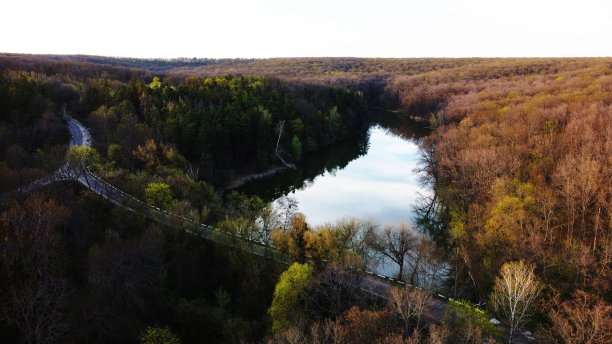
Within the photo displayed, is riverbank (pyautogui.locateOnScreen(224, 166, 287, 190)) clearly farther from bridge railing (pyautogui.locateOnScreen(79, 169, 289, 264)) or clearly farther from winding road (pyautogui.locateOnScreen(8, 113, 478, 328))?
bridge railing (pyautogui.locateOnScreen(79, 169, 289, 264))

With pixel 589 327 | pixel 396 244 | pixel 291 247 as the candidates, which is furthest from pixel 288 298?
pixel 589 327

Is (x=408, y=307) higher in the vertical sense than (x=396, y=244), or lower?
higher

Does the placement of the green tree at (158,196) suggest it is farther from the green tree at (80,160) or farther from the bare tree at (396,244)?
the bare tree at (396,244)

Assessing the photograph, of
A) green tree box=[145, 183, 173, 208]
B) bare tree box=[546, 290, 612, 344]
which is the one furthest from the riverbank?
bare tree box=[546, 290, 612, 344]

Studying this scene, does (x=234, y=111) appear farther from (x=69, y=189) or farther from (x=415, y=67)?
(x=415, y=67)

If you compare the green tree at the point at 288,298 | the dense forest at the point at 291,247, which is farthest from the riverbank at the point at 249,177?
the green tree at the point at 288,298

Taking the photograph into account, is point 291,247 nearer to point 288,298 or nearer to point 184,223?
point 288,298
